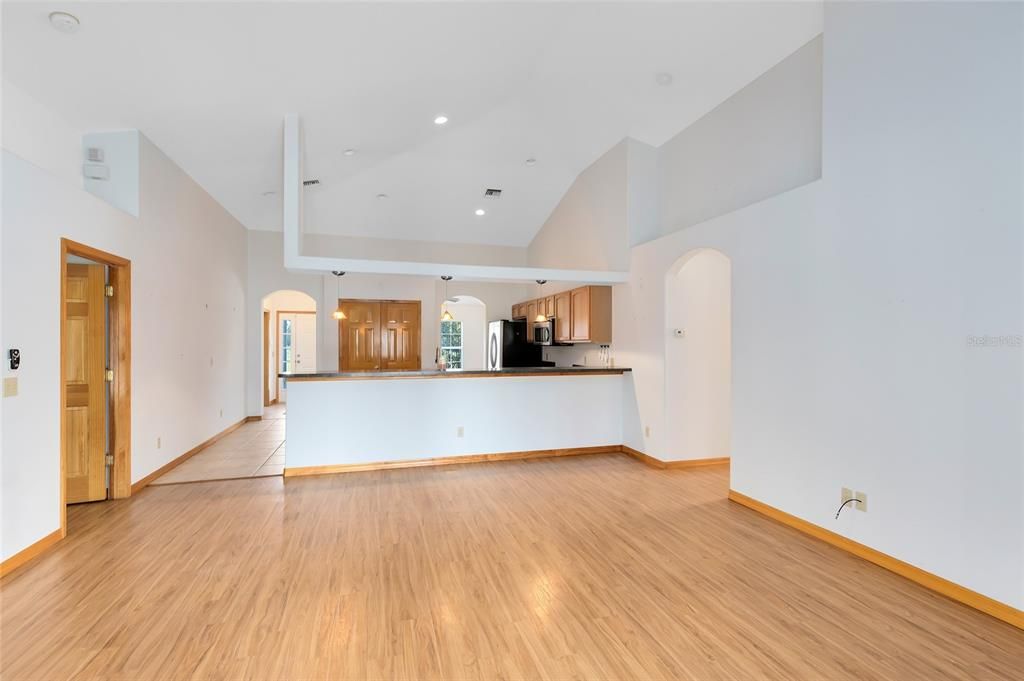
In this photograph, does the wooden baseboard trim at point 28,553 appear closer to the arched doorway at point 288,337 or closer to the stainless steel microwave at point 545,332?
the stainless steel microwave at point 545,332

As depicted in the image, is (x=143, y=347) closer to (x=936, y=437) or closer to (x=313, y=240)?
(x=313, y=240)

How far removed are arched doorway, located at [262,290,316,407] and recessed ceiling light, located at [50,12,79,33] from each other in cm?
714

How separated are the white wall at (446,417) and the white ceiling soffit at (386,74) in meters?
2.56

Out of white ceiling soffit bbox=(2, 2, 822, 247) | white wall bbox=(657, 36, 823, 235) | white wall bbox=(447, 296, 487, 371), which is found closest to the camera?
white ceiling soffit bbox=(2, 2, 822, 247)

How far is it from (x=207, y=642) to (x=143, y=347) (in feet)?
10.0

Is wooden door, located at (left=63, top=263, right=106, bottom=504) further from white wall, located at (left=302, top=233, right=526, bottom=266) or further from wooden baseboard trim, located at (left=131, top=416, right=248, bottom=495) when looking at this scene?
white wall, located at (left=302, top=233, right=526, bottom=266)

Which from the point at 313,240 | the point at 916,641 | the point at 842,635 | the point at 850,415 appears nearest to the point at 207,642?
the point at 842,635

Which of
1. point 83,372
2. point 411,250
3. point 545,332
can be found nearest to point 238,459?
point 83,372

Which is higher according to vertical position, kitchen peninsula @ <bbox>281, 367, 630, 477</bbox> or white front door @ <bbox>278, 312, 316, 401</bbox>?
white front door @ <bbox>278, 312, 316, 401</bbox>

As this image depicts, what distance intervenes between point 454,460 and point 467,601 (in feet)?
8.90

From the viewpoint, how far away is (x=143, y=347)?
13.2 feet

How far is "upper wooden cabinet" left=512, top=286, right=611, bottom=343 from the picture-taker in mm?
5727

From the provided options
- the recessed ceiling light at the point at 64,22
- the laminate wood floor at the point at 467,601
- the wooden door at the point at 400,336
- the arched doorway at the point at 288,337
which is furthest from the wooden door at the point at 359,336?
the recessed ceiling light at the point at 64,22

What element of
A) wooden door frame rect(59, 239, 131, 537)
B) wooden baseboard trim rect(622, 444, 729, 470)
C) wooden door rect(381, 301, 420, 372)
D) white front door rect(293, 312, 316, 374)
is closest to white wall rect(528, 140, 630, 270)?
wooden baseboard trim rect(622, 444, 729, 470)
